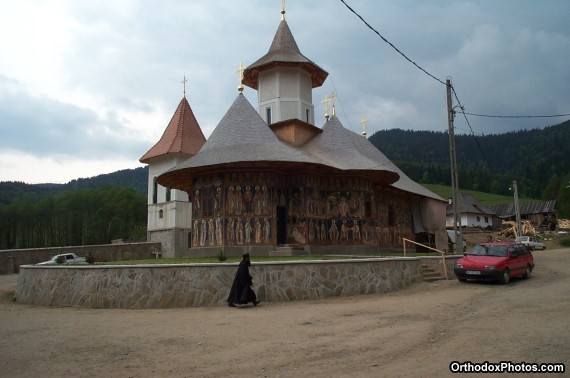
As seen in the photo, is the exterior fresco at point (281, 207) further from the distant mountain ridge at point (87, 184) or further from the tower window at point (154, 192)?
the distant mountain ridge at point (87, 184)

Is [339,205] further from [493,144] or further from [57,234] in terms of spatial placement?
[493,144]

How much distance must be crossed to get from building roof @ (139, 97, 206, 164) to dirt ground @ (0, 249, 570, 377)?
24.7 metres

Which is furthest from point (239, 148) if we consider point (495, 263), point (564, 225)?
point (564, 225)

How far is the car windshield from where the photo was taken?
1587 centimetres

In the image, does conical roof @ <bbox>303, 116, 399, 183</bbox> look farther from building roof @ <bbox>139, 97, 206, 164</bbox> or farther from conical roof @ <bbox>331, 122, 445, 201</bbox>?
building roof @ <bbox>139, 97, 206, 164</bbox>

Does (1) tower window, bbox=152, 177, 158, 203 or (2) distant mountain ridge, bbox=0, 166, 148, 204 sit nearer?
Result: (1) tower window, bbox=152, 177, 158, 203

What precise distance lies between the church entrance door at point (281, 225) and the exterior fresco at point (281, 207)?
0.15 feet

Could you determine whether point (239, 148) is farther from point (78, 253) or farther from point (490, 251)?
point (78, 253)

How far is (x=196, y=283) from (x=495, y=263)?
8732 millimetres

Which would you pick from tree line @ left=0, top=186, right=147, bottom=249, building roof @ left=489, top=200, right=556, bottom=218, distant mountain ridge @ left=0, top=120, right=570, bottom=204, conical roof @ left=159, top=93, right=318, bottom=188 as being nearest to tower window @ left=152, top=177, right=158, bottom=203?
conical roof @ left=159, top=93, right=318, bottom=188

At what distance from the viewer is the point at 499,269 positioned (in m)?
14.9

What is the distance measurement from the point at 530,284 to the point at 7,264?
24103 millimetres

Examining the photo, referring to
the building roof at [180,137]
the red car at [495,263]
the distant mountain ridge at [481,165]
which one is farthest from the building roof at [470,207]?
the red car at [495,263]

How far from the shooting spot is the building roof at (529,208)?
68750 mm
